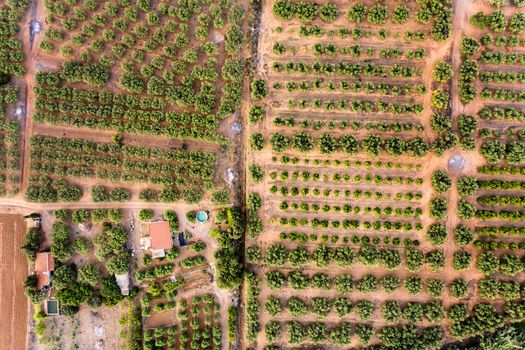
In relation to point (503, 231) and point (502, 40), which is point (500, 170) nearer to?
point (503, 231)

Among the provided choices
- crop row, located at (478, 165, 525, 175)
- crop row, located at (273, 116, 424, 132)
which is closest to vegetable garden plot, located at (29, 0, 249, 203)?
crop row, located at (273, 116, 424, 132)

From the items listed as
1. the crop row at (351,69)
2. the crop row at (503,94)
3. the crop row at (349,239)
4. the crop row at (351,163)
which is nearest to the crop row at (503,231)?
the crop row at (349,239)

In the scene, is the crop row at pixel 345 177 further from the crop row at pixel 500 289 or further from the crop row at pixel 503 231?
the crop row at pixel 500 289

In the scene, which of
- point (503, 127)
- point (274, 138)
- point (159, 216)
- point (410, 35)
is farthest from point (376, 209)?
point (159, 216)

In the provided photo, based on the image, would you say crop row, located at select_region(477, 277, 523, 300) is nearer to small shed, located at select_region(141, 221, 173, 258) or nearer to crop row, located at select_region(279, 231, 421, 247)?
crop row, located at select_region(279, 231, 421, 247)

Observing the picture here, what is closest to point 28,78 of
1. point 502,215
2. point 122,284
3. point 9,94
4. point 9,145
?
point 9,94

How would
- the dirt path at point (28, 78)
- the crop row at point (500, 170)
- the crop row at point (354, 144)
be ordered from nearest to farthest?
1. the crop row at point (354, 144)
2. the crop row at point (500, 170)
3. the dirt path at point (28, 78)
